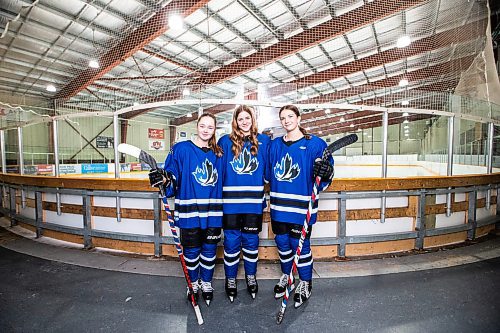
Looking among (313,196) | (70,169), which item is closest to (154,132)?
(70,169)

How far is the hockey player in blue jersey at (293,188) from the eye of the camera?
2.07 meters

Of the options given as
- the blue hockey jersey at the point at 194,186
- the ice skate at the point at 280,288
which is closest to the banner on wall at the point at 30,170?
the blue hockey jersey at the point at 194,186

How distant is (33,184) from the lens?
3672 mm

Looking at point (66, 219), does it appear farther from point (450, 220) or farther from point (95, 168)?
point (95, 168)

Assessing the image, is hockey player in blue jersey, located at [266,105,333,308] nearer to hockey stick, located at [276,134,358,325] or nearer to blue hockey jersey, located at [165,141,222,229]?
hockey stick, located at [276,134,358,325]

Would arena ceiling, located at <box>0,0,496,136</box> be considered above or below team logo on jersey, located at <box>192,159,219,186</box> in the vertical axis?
above

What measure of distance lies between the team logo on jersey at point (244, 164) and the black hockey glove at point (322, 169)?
1.64ft

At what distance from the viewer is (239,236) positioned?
2.13 metres

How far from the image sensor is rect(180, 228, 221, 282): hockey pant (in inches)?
81.6

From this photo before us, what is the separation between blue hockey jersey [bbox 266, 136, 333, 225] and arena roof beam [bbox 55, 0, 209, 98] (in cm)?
530

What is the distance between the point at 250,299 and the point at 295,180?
1070 millimetres

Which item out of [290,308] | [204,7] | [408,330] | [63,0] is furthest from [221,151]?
[63,0]

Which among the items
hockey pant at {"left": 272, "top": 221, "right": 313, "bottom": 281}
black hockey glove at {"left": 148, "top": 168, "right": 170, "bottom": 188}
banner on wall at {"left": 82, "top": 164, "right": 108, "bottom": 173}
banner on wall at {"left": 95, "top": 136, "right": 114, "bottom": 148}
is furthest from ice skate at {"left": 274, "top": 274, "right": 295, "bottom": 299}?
banner on wall at {"left": 95, "top": 136, "right": 114, "bottom": 148}

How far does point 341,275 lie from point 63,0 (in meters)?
7.96
